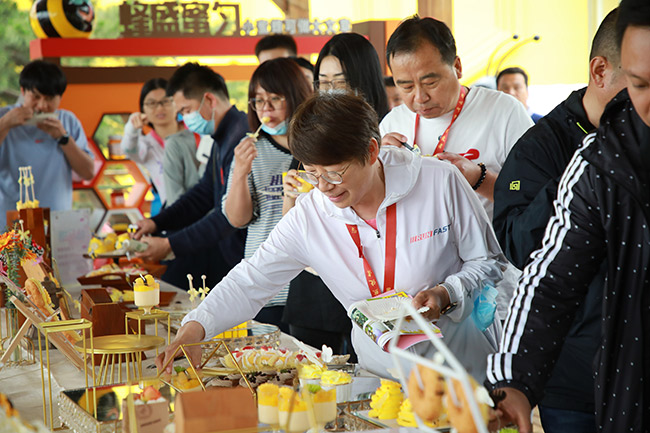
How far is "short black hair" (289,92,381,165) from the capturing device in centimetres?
159

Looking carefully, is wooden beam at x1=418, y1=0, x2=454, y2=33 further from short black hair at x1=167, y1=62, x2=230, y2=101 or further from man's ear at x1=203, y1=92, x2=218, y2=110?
man's ear at x1=203, y1=92, x2=218, y2=110

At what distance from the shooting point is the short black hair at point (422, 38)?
6.81 ft

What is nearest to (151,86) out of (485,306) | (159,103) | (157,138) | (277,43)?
(159,103)

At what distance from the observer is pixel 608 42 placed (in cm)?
149

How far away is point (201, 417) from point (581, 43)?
8461 mm

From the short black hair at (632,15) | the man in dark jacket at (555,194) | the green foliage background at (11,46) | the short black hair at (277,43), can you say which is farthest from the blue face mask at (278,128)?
the green foliage background at (11,46)

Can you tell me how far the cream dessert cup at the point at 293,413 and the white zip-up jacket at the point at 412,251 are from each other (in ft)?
1.83

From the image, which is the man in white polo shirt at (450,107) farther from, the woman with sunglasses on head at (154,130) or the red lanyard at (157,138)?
the red lanyard at (157,138)

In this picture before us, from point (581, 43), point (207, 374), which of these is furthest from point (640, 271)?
point (581, 43)

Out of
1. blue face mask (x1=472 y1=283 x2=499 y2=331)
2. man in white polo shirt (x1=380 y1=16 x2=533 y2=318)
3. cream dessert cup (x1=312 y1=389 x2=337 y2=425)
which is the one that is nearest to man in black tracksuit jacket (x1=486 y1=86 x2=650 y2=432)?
cream dessert cup (x1=312 y1=389 x2=337 y2=425)

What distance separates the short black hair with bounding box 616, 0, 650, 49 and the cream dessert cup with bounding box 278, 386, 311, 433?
71 centimetres

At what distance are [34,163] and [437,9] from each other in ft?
15.3

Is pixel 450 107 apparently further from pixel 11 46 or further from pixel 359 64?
pixel 11 46

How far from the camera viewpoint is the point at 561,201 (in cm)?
121
